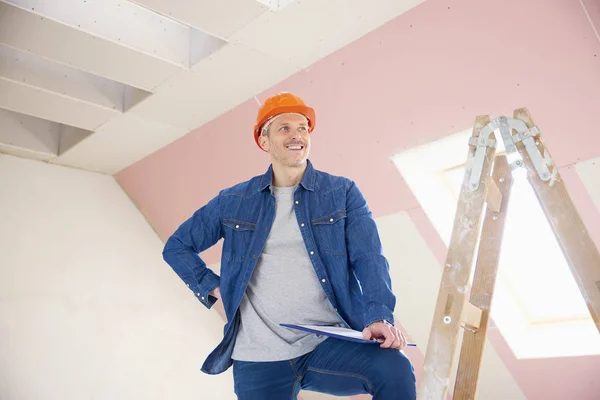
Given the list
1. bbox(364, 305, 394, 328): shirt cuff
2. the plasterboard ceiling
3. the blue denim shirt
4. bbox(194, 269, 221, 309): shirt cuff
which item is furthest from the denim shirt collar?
the plasterboard ceiling

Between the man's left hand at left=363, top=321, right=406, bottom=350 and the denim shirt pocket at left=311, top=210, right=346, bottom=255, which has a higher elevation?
the denim shirt pocket at left=311, top=210, right=346, bottom=255

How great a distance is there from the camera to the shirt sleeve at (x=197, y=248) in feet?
6.68

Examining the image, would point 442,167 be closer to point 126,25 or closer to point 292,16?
point 292,16

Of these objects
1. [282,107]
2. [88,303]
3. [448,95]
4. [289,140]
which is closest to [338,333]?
[289,140]

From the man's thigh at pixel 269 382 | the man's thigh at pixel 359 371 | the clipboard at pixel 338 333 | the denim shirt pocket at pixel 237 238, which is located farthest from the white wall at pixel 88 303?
the clipboard at pixel 338 333

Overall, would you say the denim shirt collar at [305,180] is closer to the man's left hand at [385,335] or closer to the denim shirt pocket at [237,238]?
the denim shirt pocket at [237,238]

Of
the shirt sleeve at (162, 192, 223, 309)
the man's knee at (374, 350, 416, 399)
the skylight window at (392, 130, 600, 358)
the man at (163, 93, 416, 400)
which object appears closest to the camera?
the man's knee at (374, 350, 416, 399)

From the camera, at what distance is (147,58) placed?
3150 mm

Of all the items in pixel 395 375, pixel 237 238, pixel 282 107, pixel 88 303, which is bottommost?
pixel 395 375

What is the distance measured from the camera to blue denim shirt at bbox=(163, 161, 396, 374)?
5.84 ft

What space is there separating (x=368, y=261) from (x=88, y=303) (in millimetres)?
2819

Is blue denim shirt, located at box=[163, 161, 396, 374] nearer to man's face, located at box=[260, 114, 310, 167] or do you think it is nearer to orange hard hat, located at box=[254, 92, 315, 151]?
man's face, located at box=[260, 114, 310, 167]

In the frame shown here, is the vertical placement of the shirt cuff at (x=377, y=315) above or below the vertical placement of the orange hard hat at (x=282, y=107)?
below

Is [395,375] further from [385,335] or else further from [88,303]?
[88,303]
